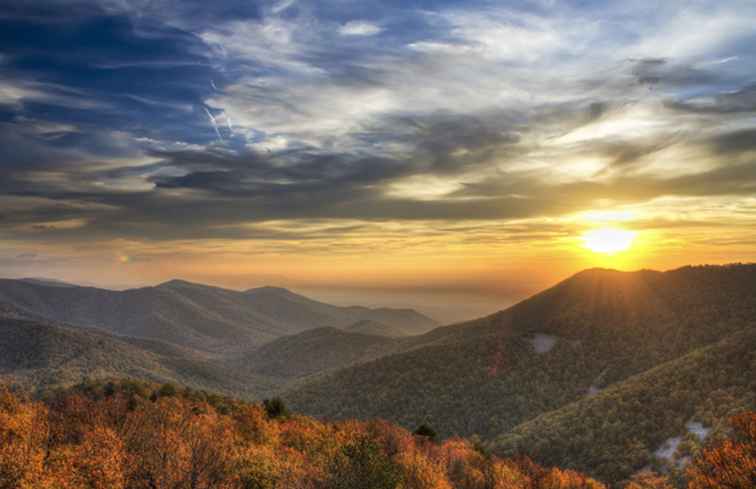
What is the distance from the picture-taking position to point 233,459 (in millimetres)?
47531

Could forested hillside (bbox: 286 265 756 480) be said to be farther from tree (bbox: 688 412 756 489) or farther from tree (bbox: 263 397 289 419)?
tree (bbox: 688 412 756 489)

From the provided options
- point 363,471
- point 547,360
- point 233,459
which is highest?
point 363,471

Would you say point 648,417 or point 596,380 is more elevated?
point 648,417

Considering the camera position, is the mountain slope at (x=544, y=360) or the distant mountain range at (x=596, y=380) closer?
the distant mountain range at (x=596, y=380)

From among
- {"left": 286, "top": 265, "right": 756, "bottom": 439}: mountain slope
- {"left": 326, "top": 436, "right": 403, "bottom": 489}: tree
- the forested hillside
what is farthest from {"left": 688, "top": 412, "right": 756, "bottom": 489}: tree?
{"left": 286, "top": 265, "right": 756, "bottom": 439}: mountain slope

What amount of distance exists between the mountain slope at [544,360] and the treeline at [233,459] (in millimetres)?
59464

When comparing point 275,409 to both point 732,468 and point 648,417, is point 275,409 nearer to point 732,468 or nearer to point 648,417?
point 648,417

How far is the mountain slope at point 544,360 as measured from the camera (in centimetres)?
13300

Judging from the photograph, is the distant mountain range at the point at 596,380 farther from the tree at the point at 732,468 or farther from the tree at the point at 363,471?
the tree at the point at 363,471


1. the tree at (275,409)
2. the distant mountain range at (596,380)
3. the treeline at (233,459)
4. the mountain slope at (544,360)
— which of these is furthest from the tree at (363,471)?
the mountain slope at (544,360)

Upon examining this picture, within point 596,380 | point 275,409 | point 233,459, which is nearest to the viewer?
point 233,459

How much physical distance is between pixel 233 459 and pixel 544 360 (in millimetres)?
131095

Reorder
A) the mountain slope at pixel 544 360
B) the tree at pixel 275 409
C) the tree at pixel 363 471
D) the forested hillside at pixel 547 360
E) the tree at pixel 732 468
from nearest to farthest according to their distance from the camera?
the tree at pixel 732 468
the tree at pixel 363 471
the tree at pixel 275 409
the forested hillside at pixel 547 360
the mountain slope at pixel 544 360

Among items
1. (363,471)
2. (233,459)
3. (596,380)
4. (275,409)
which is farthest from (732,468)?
(596,380)
